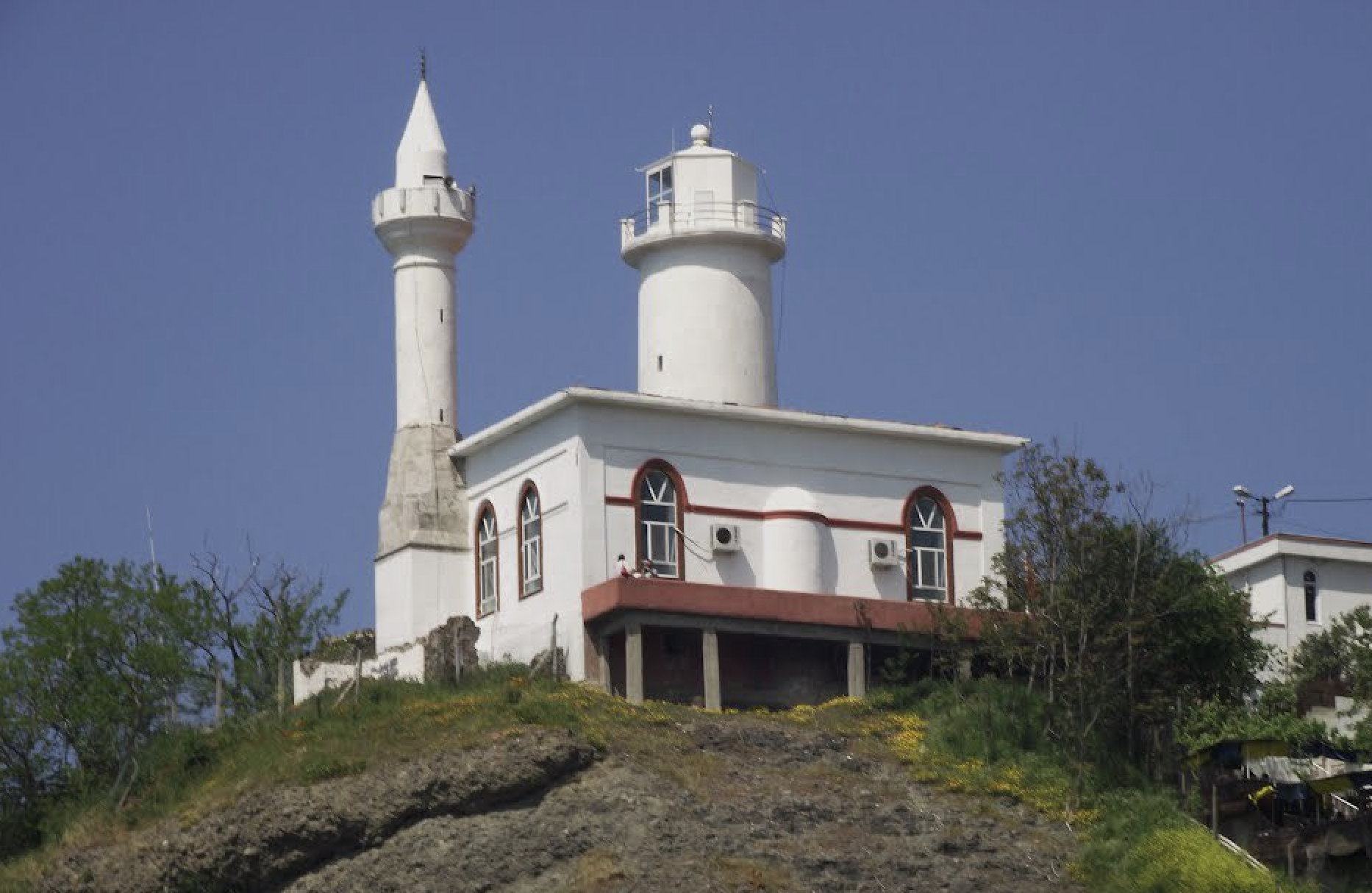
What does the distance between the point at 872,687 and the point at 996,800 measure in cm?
724

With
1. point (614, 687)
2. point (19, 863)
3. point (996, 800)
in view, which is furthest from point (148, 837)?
point (996, 800)

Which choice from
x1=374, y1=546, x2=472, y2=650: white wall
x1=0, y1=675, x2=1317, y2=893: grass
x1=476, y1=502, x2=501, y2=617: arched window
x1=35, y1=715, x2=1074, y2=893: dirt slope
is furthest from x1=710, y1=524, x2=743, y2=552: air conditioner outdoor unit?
x1=35, y1=715, x2=1074, y2=893: dirt slope

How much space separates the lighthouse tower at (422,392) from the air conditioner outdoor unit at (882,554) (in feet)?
25.5

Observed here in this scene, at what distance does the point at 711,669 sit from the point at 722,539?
343cm

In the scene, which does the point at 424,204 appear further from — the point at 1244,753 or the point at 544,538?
the point at 1244,753

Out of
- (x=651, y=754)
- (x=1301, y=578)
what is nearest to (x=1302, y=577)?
(x=1301, y=578)

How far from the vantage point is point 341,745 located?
52.7 m

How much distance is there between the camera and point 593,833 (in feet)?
162

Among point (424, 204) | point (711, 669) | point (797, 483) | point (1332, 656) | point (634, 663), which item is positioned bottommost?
point (711, 669)

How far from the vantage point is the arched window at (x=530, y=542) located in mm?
59438

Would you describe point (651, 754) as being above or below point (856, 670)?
below

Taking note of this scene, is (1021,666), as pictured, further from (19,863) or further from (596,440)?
(19,863)

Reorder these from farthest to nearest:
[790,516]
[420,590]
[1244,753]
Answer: [420,590], [790,516], [1244,753]

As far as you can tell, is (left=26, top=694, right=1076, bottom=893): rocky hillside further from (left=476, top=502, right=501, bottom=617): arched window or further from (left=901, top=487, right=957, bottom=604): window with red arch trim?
(left=901, top=487, right=957, bottom=604): window with red arch trim
